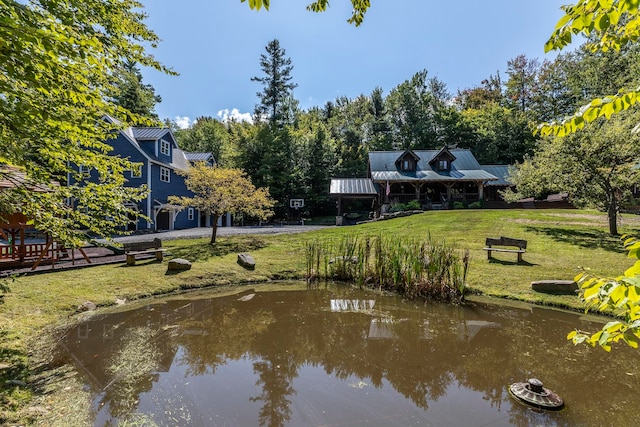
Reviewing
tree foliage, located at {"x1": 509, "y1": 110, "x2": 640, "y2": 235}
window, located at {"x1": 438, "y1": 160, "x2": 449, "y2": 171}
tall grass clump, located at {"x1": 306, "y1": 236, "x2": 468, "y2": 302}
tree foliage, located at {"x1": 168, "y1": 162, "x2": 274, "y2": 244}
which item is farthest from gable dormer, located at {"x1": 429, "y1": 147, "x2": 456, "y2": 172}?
tall grass clump, located at {"x1": 306, "y1": 236, "x2": 468, "y2": 302}

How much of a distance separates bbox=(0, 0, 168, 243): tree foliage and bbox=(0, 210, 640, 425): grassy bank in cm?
173

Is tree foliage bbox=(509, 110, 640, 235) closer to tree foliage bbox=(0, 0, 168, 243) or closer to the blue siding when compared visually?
tree foliage bbox=(0, 0, 168, 243)

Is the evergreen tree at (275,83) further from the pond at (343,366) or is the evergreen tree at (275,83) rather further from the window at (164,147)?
the pond at (343,366)

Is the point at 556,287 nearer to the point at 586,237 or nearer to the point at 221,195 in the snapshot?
the point at 586,237

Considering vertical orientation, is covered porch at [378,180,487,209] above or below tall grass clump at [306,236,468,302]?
above

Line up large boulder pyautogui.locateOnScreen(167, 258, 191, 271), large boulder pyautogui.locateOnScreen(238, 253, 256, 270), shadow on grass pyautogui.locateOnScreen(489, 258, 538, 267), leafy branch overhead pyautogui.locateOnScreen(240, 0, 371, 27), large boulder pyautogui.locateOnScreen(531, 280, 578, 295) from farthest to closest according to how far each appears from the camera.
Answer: large boulder pyautogui.locateOnScreen(238, 253, 256, 270) < shadow on grass pyautogui.locateOnScreen(489, 258, 538, 267) < large boulder pyautogui.locateOnScreen(167, 258, 191, 271) < large boulder pyautogui.locateOnScreen(531, 280, 578, 295) < leafy branch overhead pyautogui.locateOnScreen(240, 0, 371, 27)

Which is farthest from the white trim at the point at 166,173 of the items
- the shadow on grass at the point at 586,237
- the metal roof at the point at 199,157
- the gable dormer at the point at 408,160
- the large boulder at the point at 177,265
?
the shadow on grass at the point at 586,237

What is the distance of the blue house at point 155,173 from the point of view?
893 inches

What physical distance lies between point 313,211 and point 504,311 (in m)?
31.9

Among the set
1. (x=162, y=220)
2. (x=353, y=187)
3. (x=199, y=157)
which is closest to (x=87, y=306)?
(x=162, y=220)

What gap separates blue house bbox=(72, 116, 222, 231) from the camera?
22.7 metres

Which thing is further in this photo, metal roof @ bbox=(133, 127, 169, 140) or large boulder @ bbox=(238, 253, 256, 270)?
metal roof @ bbox=(133, 127, 169, 140)

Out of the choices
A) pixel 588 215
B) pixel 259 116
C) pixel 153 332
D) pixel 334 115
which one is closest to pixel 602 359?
pixel 153 332

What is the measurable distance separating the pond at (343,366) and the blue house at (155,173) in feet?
56.4
